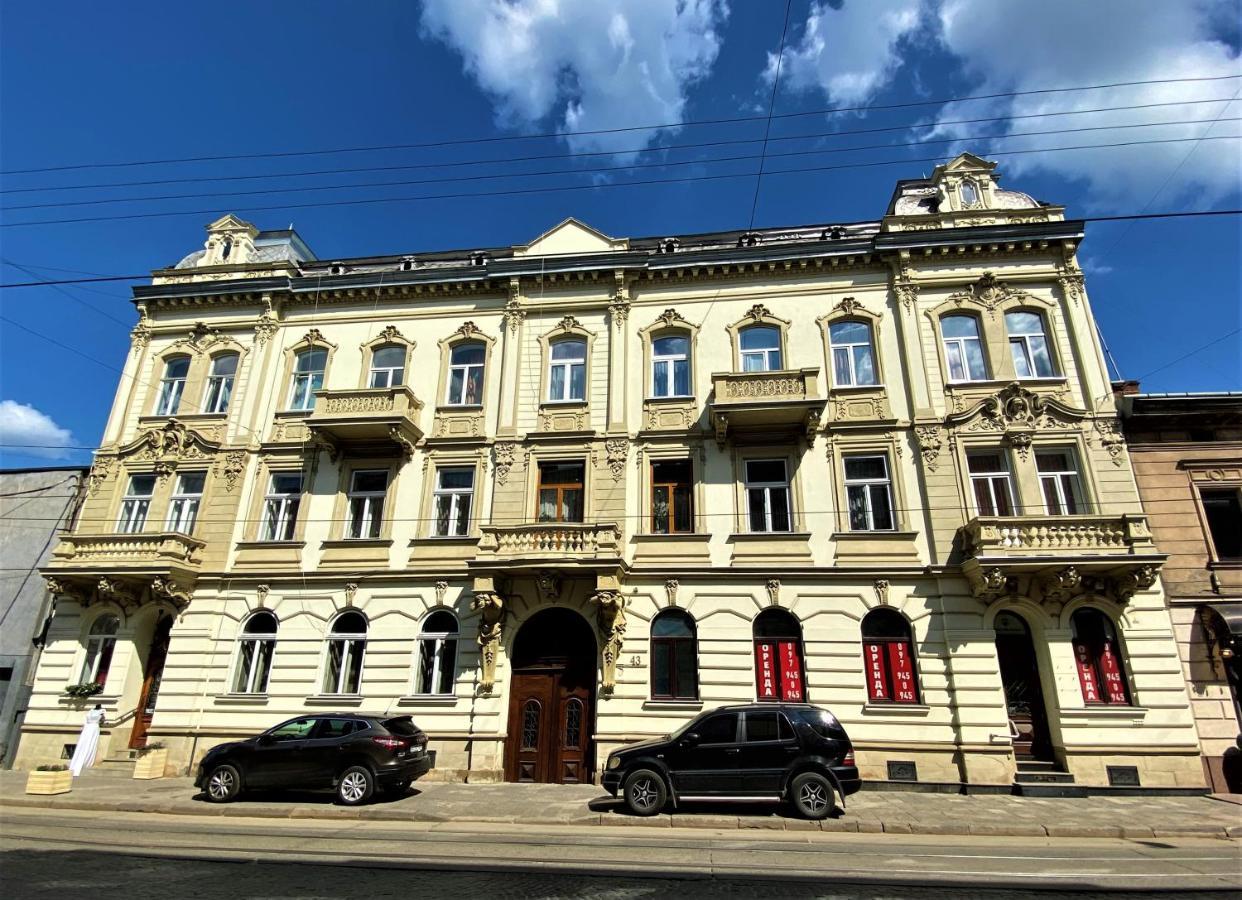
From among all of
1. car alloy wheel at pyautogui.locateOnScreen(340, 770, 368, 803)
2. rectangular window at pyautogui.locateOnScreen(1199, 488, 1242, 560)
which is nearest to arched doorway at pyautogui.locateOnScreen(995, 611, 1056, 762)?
rectangular window at pyautogui.locateOnScreen(1199, 488, 1242, 560)

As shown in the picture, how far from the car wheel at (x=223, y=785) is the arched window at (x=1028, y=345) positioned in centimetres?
2148

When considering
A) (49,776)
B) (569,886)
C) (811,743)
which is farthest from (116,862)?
(811,743)

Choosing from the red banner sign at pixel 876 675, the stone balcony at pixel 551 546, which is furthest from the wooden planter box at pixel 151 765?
the red banner sign at pixel 876 675

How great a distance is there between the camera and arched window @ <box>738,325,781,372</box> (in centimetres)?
1916

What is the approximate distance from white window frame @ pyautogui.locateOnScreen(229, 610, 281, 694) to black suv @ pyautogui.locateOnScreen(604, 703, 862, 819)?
1102 cm

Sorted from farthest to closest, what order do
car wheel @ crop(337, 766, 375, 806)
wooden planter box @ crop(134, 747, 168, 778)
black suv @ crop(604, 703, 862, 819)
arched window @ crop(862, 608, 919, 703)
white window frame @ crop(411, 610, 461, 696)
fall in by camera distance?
white window frame @ crop(411, 610, 461, 696), wooden planter box @ crop(134, 747, 168, 778), arched window @ crop(862, 608, 919, 703), car wheel @ crop(337, 766, 375, 806), black suv @ crop(604, 703, 862, 819)

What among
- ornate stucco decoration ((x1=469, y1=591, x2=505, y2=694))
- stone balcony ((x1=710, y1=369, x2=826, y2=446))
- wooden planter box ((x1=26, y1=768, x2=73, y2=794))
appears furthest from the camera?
stone balcony ((x1=710, y1=369, x2=826, y2=446))

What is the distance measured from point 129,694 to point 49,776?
166 inches

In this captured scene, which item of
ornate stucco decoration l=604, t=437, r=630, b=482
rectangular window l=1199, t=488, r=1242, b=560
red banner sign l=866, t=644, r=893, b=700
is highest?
ornate stucco decoration l=604, t=437, r=630, b=482

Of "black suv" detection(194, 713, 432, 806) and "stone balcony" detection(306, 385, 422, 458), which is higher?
"stone balcony" detection(306, 385, 422, 458)

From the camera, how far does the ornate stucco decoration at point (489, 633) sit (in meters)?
16.2

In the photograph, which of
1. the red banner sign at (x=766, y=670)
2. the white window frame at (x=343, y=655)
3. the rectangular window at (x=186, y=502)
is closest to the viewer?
the red banner sign at (x=766, y=670)

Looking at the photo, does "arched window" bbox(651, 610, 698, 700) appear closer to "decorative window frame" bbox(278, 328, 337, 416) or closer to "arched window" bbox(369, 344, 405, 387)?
"arched window" bbox(369, 344, 405, 387)

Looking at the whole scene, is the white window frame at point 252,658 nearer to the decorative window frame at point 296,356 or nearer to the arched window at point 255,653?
the arched window at point 255,653
